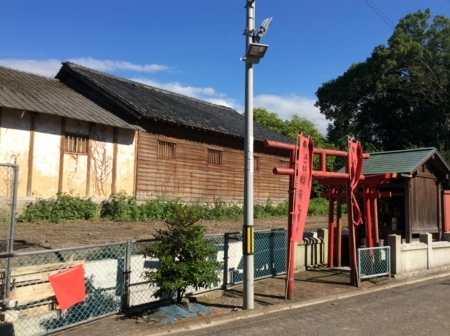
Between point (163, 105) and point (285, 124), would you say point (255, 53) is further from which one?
point (285, 124)

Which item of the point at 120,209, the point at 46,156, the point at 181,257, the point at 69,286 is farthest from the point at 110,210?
the point at 69,286

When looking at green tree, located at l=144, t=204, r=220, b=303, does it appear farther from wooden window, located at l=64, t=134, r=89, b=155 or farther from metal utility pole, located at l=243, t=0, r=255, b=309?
wooden window, located at l=64, t=134, r=89, b=155

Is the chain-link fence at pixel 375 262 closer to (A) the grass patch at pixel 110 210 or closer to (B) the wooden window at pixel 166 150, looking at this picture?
(A) the grass patch at pixel 110 210

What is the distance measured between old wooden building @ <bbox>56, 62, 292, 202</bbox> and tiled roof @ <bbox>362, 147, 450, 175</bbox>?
8886 millimetres

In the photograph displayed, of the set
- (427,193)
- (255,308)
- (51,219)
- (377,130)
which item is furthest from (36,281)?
(377,130)

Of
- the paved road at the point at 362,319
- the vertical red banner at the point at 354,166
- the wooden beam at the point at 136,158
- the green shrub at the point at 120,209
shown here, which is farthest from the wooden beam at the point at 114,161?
the paved road at the point at 362,319

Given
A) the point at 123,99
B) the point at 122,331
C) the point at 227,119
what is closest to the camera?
the point at 122,331

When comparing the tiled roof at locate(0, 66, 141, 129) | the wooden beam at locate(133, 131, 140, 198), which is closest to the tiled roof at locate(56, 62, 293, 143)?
the wooden beam at locate(133, 131, 140, 198)

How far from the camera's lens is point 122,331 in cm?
627

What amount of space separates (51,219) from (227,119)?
13544 mm

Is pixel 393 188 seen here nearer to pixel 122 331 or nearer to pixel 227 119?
pixel 122 331

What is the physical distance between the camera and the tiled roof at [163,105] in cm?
1916

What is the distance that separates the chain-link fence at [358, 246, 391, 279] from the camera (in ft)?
33.3

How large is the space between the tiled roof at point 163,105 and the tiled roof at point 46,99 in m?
1.08
